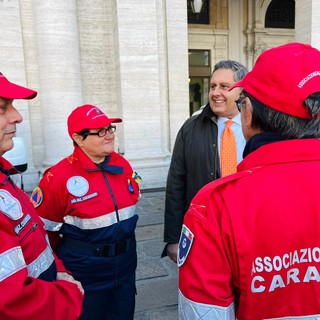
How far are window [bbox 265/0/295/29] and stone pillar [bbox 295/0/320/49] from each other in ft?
13.2

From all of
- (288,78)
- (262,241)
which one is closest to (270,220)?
(262,241)

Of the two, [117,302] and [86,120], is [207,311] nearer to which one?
[117,302]

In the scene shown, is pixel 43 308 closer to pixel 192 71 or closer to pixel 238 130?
pixel 238 130

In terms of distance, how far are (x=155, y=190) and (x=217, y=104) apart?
4758 mm

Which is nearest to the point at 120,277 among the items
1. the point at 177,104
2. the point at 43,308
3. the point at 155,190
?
the point at 43,308

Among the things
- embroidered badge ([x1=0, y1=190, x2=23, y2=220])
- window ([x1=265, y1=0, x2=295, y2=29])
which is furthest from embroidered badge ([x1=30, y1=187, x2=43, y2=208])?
window ([x1=265, y1=0, x2=295, y2=29])

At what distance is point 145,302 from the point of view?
3045mm

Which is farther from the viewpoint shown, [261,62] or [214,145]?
[214,145]

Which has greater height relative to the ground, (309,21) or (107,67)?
(309,21)

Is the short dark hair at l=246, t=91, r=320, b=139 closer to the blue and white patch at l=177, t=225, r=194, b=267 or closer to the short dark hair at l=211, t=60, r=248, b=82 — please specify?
the blue and white patch at l=177, t=225, r=194, b=267

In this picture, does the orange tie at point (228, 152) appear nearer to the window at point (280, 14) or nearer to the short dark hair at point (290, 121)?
the short dark hair at point (290, 121)

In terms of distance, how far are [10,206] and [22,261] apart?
224mm

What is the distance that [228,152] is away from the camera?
7.93ft

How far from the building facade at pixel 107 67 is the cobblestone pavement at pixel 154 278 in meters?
2.39
